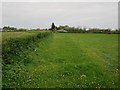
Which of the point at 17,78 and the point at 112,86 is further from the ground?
the point at 17,78

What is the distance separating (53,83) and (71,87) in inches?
23.3

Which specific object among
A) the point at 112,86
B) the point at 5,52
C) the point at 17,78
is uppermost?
the point at 5,52

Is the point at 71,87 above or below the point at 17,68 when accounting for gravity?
below

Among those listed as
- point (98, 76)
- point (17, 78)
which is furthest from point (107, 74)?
point (17, 78)

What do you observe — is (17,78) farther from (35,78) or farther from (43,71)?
(43,71)

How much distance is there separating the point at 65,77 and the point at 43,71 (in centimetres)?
94

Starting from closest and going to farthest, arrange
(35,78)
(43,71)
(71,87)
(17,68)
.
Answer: (71,87), (35,78), (17,68), (43,71)

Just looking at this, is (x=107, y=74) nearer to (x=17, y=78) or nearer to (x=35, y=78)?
(x=35, y=78)

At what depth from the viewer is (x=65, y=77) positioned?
3561mm

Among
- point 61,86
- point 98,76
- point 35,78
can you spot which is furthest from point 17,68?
point 98,76

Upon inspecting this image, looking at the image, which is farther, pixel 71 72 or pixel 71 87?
pixel 71 72

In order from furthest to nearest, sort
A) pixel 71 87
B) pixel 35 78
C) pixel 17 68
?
1. pixel 17 68
2. pixel 35 78
3. pixel 71 87

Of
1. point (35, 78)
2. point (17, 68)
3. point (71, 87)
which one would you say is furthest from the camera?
point (17, 68)

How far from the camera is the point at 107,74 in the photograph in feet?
12.6
